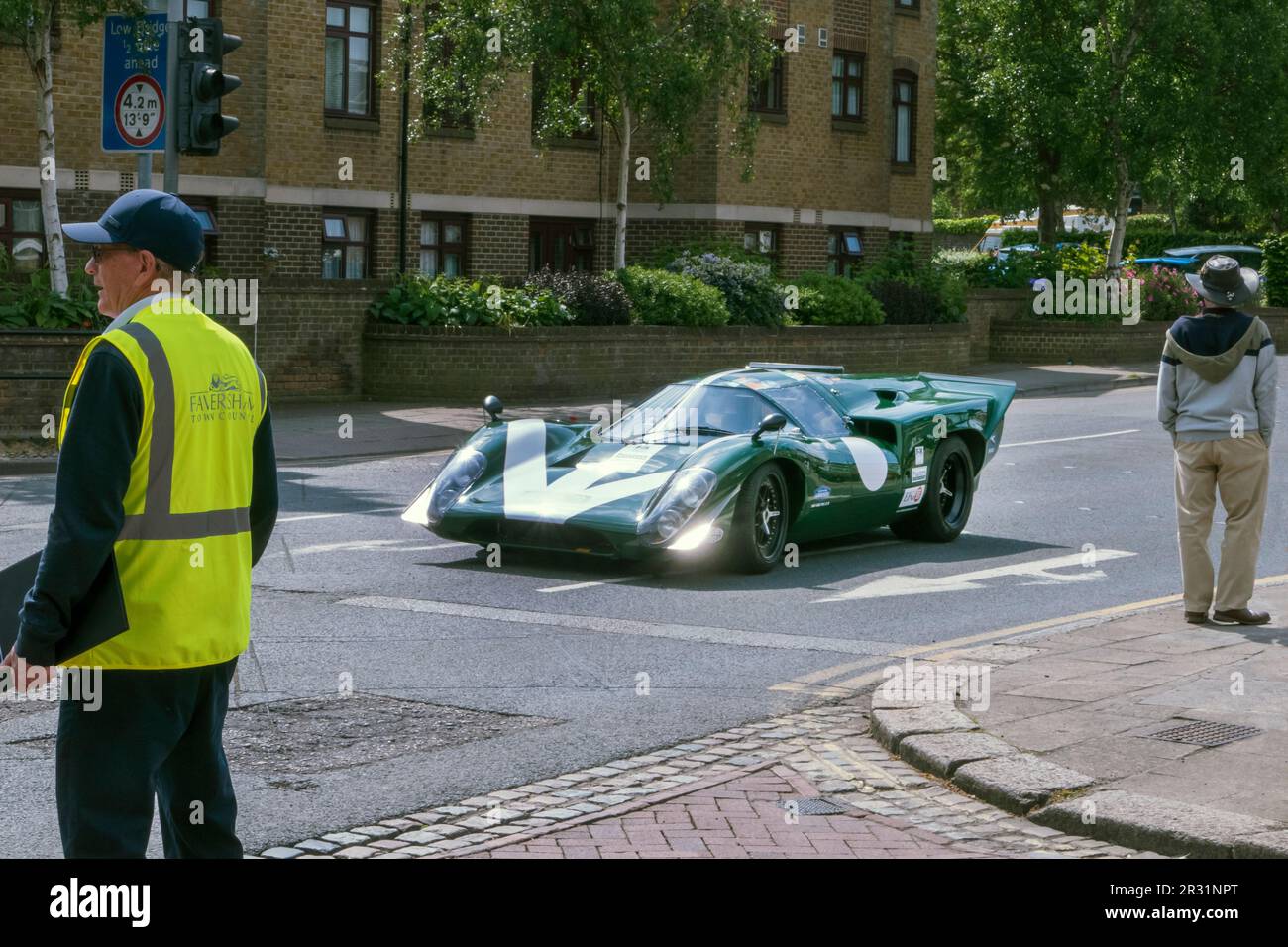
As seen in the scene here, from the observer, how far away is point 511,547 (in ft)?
38.9

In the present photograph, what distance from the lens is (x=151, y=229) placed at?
169 inches

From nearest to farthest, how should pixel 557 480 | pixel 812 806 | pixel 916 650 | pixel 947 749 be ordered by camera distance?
pixel 812 806
pixel 947 749
pixel 916 650
pixel 557 480

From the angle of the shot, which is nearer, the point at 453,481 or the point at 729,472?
the point at 729,472

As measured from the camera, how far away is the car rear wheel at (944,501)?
13.1m

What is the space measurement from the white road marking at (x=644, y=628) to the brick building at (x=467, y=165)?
1502 cm

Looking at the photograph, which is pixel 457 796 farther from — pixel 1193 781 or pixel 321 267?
pixel 321 267

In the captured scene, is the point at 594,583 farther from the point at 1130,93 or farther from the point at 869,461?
the point at 1130,93

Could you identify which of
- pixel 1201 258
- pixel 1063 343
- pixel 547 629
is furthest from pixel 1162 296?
pixel 547 629

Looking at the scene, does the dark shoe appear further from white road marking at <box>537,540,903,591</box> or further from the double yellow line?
white road marking at <box>537,540,903,591</box>

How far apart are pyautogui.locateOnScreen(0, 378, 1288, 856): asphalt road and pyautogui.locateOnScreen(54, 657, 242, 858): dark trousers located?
157 centimetres

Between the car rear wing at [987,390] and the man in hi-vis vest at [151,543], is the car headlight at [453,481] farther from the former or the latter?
the man in hi-vis vest at [151,543]

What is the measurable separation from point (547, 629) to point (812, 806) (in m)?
3.39

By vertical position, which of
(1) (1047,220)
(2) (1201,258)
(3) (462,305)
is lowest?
(3) (462,305)

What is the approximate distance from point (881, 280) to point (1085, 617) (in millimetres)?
21963
